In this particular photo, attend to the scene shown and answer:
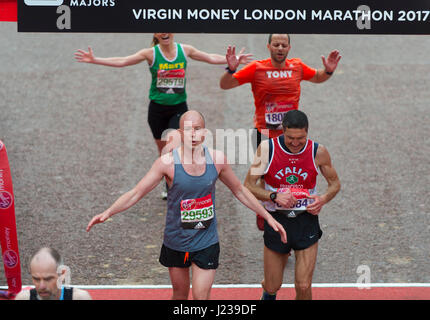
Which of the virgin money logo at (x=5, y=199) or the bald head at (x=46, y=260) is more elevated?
the virgin money logo at (x=5, y=199)

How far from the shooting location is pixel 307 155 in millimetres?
6914

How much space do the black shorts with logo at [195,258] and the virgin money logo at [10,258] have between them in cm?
176

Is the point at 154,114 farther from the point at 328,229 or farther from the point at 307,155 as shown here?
the point at 307,155

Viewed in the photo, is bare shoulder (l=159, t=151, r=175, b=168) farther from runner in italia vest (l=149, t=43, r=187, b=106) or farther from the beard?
runner in italia vest (l=149, t=43, r=187, b=106)

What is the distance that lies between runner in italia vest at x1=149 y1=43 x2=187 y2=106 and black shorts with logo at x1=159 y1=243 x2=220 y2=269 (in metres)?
3.83

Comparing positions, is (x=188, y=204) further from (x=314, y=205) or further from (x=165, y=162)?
(x=314, y=205)

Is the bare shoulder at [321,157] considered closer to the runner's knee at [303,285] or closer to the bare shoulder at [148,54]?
the runner's knee at [303,285]

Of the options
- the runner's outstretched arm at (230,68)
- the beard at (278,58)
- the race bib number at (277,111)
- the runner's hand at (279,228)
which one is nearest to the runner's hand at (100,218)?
the runner's hand at (279,228)

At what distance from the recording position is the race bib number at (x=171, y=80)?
385 inches

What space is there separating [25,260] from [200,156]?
340 centimetres

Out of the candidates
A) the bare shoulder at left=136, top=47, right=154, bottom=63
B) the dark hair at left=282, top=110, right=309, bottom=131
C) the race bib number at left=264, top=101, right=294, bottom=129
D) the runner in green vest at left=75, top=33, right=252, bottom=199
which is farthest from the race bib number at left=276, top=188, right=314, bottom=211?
the bare shoulder at left=136, top=47, right=154, bottom=63

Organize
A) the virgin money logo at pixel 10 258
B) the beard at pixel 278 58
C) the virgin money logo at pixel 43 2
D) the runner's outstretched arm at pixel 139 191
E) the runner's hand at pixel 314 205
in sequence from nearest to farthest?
the virgin money logo at pixel 43 2 < the runner's outstretched arm at pixel 139 191 < the runner's hand at pixel 314 205 < the virgin money logo at pixel 10 258 < the beard at pixel 278 58

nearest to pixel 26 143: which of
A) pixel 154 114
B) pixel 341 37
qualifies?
pixel 154 114

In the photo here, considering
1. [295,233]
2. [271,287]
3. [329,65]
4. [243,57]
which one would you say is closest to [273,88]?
[243,57]
